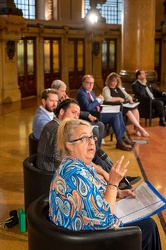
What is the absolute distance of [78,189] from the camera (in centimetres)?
247

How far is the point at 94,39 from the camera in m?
17.3

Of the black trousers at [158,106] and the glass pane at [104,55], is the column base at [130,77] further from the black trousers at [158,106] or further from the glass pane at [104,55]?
the glass pane at [104,55]

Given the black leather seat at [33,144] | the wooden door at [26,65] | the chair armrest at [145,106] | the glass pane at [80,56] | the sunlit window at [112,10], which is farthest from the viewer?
the sunlit window at [112,10]

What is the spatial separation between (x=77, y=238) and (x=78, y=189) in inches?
10.4

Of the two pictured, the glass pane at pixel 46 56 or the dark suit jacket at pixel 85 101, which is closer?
the dark suit jacket at pixel 85 101

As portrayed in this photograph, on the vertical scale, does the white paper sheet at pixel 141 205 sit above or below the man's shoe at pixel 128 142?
above

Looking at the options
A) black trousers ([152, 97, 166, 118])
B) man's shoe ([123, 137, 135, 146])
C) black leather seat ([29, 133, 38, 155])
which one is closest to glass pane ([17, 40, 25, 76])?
black trousers ([152, 97, 166, 118])

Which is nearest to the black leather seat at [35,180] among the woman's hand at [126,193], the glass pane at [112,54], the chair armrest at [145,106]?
the woman's hand at [126,193]

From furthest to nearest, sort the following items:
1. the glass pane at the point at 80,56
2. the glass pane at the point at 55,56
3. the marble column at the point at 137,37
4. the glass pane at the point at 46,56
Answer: the glass pane at the point at 80,56 → the glass pane at the point at 55,56 → the glass pane at the point at 46,56 → the marble column at the point at 137,37

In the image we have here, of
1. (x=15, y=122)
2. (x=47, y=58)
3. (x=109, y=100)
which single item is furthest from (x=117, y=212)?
(x=47, y=58)

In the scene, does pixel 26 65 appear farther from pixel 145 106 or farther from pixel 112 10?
pixel 112 10

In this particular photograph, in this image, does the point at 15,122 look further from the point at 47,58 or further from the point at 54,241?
the point at 54,241

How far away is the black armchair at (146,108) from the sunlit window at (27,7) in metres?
9.27

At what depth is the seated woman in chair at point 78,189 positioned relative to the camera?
2.48m
